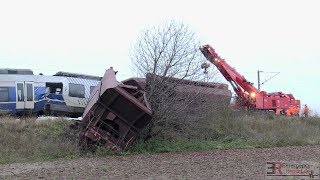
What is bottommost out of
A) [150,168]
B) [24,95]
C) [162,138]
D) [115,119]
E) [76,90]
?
[150,168]

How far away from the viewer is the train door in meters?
23.2

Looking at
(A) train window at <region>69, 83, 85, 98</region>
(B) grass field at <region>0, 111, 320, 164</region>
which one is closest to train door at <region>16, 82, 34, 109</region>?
(A) train window at <region>69, 83, 85, 98</region>

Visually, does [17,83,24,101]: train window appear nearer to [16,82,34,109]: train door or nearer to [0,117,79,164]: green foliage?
[16,82,34,109]: train door

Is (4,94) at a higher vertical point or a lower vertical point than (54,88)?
lower

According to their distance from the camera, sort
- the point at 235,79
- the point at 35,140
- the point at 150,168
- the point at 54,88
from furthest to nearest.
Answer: the point at 235,79, the point at 54,88, the point at 35,140, the point at 150,168

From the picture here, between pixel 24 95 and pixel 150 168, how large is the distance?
1355 cm

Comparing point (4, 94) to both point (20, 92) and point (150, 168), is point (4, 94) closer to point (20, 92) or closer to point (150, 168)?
point (20, 92)

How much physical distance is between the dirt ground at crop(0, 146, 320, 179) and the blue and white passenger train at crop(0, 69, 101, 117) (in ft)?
33.8

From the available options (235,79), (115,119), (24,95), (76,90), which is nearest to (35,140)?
(115,119)

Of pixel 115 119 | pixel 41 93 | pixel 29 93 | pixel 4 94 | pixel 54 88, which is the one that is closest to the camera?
pixel 115 119

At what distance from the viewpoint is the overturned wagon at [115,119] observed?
47.6ft

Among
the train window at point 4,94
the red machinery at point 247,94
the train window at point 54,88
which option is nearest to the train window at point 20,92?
the train window at point 4,94

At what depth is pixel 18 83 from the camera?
2333 cm

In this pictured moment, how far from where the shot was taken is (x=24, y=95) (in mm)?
23266
